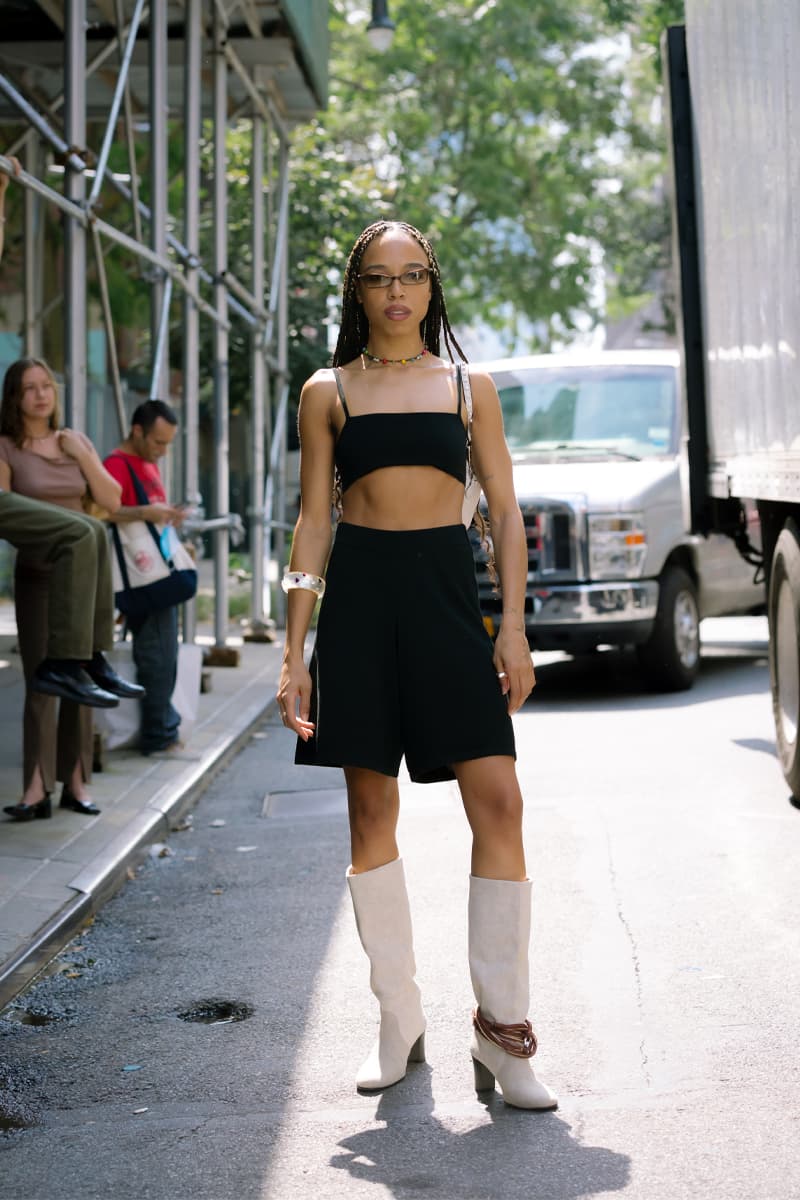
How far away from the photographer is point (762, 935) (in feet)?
18.6

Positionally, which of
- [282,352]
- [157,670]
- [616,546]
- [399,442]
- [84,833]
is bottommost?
[84,833]

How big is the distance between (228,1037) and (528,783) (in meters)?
4.17

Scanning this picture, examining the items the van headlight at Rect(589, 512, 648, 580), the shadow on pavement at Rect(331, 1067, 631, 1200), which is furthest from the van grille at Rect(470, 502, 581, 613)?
the shadow on pavement at Rect(331, 1067, 631, 1200)

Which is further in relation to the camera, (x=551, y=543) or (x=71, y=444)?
(x=551, y=543)

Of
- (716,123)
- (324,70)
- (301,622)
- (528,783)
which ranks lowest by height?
(528,783)

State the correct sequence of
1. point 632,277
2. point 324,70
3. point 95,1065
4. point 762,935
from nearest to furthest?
point 95,1065
point 762,935
point 324,70
point 632,277

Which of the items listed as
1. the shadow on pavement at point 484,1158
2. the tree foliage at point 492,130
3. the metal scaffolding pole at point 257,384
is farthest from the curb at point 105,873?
the tree foliage at point 492,130

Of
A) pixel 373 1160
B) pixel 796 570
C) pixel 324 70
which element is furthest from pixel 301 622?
pixel 324 70

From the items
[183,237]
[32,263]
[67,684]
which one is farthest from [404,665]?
[32,263]

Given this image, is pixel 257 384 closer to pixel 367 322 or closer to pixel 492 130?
pixel 367 322

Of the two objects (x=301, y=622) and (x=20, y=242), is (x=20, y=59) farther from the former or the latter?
(x=301, y=622)

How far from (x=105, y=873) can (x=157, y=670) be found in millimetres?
2607

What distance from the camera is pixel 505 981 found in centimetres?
410

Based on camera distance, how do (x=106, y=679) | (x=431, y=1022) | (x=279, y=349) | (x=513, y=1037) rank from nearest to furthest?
(x=513, y=1037), (x=431, y=1022), (x=106, y=679), (x=279, y=349)
